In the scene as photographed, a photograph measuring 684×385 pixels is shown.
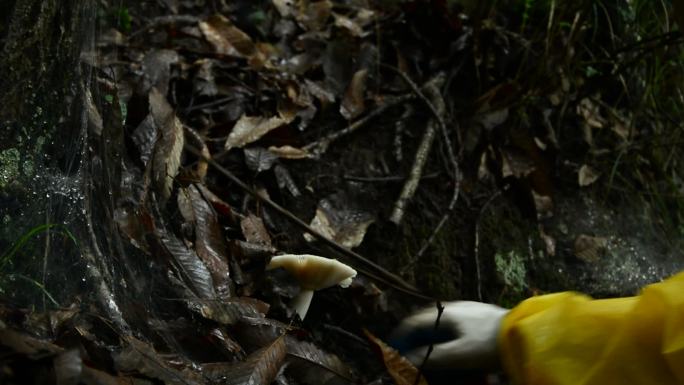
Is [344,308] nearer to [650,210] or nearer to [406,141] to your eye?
[406,141]

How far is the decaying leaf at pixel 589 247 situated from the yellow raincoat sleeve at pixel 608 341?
6.39 ft

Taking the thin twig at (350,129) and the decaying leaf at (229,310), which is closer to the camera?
the decaying leaf at (229,310)

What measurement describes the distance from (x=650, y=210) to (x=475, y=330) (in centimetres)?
243

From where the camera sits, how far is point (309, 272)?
2410 mm

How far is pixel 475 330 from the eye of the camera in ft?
6.46

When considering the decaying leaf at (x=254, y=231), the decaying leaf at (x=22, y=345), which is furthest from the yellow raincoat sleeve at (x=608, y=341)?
the decaying leaf at (x=254, y=231)

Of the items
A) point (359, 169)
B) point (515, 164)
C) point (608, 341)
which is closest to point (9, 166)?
point (608, 341)

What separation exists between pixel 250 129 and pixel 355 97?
618 mm

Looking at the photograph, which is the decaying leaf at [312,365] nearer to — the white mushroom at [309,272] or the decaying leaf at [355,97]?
the white mushroom at [309,272]

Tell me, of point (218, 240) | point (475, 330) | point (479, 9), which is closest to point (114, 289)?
point (218, 240)

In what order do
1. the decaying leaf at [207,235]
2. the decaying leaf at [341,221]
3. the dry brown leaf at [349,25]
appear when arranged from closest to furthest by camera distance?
the decaying leaf at [207,235], the decaying leaf at [341,221], the dry brown leaf at [349,25]

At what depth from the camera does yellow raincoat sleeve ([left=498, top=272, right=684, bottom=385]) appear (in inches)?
62.1

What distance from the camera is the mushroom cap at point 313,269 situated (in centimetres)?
232

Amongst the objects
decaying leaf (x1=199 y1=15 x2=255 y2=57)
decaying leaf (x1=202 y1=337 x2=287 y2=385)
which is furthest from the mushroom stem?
decaying leaf (x1=199 y1=15 x2=255 y2=57)
